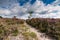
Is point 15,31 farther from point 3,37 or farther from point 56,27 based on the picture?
point 56,27

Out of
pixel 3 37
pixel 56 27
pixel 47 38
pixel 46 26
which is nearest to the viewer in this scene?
pixel 3 37

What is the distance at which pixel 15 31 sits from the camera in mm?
16266

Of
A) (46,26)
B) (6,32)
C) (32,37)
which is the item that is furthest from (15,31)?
(46,26)

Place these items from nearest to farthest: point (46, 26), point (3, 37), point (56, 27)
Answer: point (3, 37), point (56, 27), point (46, 26)

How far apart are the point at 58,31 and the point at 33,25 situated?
470cm

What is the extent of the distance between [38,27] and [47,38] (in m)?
3.40

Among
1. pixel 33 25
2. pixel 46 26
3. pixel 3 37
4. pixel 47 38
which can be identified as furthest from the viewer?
pixel 33 25

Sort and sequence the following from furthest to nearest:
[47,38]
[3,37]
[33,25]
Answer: [33,25] < [47,38] < [3,37]

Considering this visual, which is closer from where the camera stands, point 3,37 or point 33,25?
point 3,37

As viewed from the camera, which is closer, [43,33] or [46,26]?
[43,33]

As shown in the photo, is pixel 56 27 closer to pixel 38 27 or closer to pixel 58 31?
pixel 58 31

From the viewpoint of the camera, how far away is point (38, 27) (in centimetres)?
1933

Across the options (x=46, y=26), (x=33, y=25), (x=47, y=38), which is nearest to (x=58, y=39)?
(x=47, y=38)

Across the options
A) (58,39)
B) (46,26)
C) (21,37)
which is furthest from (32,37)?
(46,26)
